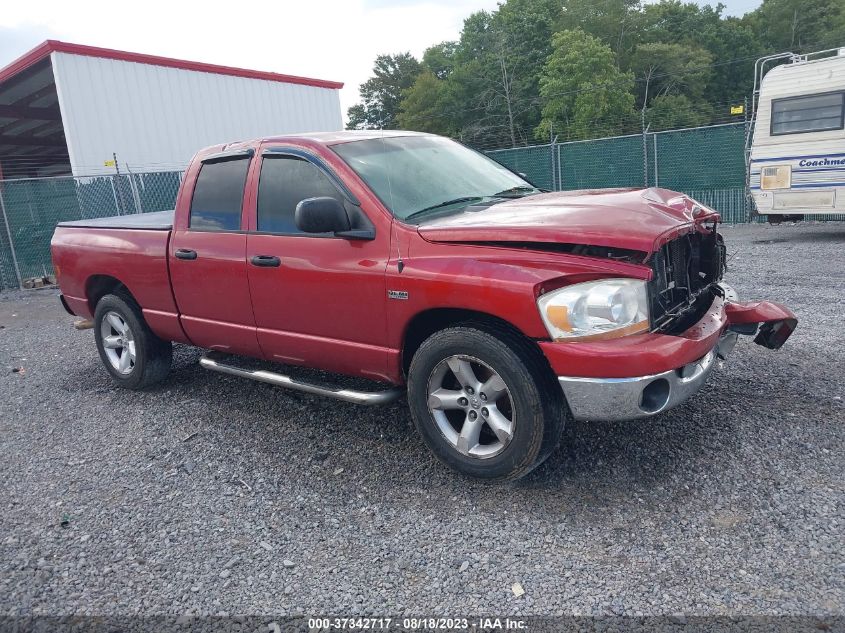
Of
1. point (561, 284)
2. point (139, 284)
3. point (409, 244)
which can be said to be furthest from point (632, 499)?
point (139, 284)

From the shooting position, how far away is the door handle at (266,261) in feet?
14.0

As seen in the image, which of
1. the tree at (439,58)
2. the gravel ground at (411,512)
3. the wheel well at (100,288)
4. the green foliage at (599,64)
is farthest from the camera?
the tree at (439,58)

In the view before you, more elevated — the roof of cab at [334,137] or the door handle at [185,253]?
the roof of cab at [334,137]

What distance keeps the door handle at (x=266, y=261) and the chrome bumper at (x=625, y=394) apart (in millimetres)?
1986

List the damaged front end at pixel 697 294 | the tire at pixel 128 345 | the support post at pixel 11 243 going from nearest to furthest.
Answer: the damaged front end at pixel 697 294
the tire at pixel 128 345
the support post at pixel 11 243

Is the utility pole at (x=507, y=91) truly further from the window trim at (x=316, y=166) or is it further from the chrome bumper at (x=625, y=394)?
the chrome bumper at (x=625, y=394)

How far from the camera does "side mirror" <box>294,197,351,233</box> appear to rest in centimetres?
373

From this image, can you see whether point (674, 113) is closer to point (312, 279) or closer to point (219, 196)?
point (219, 196)

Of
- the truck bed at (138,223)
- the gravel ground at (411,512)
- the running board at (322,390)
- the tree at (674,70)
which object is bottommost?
the gravel ground at (411,512)

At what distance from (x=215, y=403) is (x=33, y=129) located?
2844 centimetres

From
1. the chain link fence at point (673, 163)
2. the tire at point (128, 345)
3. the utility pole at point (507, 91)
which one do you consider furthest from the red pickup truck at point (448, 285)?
the utility pole at point (507, 91)

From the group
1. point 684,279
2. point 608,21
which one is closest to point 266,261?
point 684,279

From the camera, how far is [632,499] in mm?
3361

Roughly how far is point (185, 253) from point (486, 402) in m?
2.61
